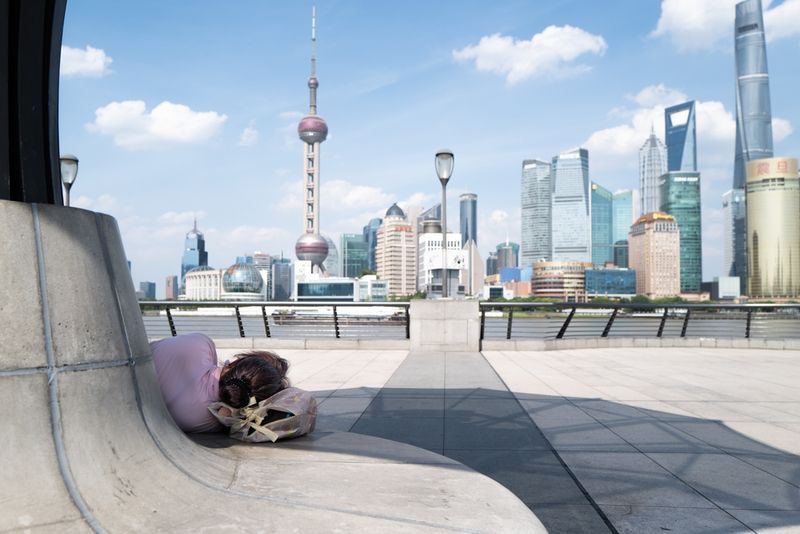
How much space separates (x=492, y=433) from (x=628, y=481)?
55.7 inches

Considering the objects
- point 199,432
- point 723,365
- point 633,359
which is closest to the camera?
point 199,432

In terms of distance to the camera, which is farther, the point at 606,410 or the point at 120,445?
the point at 606,410

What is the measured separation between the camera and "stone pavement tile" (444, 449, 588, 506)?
329 cm

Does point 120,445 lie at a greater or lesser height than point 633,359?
greater

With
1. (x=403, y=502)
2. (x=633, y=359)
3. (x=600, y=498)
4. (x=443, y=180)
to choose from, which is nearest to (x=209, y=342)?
(x=403, y=502)

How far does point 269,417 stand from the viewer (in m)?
3.45

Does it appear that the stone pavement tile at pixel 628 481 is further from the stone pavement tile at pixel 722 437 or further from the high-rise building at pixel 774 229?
the high-rise building at pixel 774 229

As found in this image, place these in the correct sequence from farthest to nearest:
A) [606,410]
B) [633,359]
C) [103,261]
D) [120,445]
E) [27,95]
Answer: [633,359] → [606,410] → [27,95] → [103,261] → [120,445]

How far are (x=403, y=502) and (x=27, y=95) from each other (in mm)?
2729

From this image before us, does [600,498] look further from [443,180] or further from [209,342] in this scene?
[443,180]

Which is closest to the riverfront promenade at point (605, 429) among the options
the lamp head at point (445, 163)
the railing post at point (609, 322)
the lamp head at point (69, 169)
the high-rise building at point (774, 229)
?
the railing post at point (609, 322)

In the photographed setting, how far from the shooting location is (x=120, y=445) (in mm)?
2377

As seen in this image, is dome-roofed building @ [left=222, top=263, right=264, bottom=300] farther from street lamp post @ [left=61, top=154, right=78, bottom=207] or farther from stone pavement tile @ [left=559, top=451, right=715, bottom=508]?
stone pavement tile @ [left=559, top=451, right=715, bottom=508]

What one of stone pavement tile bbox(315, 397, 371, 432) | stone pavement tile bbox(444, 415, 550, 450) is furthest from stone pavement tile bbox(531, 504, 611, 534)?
stone pavement tile bbox(315, 397, 371, 432)
